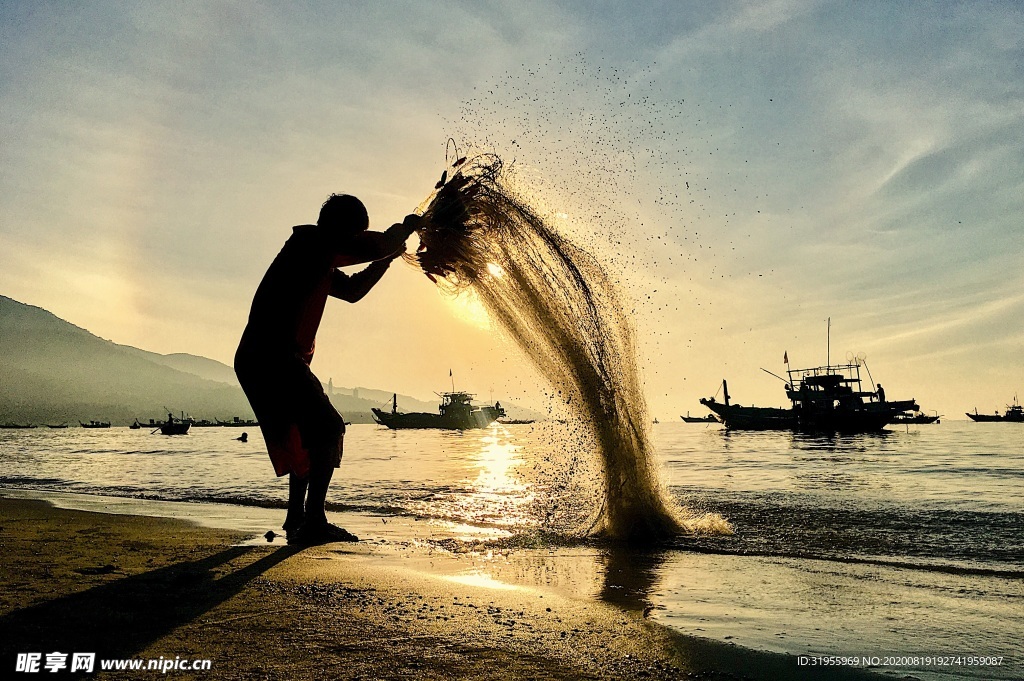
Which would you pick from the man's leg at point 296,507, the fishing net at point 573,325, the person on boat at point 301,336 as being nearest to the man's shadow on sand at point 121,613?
the person on boat at point 301,336

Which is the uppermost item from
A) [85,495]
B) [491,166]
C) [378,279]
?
[491,166]

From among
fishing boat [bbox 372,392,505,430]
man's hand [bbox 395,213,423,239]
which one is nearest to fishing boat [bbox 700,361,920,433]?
fishing boat [bbox 372,392,505,430]

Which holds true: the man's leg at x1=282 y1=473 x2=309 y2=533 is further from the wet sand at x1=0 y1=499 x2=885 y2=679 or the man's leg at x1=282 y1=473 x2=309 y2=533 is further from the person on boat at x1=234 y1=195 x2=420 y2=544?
the wet sand at x1=0 y1=499 x2=885 y2=679

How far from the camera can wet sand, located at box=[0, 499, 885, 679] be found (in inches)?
101

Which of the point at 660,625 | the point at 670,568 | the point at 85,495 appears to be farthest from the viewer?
the point at 85,495

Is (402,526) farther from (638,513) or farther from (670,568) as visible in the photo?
(670,568)

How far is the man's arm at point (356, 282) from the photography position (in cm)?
513

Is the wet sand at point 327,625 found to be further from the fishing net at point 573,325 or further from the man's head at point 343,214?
the fishing net at point 573,325

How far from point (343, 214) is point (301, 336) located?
3.16 ft

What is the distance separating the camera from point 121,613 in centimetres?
308

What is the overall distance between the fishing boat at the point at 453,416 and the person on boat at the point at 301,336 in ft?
275

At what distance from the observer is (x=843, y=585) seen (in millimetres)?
4801

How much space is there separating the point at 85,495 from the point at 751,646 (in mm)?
12328

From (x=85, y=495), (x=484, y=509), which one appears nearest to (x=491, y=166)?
(x=484, y=509)
